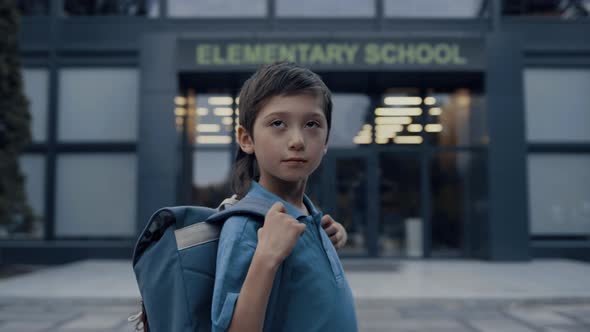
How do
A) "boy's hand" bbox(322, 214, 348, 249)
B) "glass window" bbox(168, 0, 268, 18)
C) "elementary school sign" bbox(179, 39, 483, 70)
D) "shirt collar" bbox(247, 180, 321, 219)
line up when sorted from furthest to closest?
"glass window" bbox(168, 0, 268, 18), "elementary school sign" bbox(179, 39, 483, 70), "boy's hand" bbox(322, 214, 348, 249), "shirt collar" bbox(247, 180, 321, 219)

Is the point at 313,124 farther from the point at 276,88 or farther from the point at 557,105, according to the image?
the point at 557,105

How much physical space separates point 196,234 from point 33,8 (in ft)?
48.3

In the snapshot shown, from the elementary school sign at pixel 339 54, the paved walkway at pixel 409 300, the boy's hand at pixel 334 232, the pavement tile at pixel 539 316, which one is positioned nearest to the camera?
the boy's hand at pixel 334 232

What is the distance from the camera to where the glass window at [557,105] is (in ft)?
43.4

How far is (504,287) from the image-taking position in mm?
8414

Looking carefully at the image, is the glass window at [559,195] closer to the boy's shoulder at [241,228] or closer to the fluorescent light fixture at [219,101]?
the fluorescent light fixture at [219,101]

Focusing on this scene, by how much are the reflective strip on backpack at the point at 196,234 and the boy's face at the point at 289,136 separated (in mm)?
216

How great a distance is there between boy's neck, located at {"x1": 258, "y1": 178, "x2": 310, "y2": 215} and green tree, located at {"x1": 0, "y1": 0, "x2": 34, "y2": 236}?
10810 mm

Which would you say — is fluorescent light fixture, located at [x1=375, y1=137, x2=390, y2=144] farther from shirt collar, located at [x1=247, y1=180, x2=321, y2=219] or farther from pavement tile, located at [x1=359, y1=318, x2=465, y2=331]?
shirt collar, located at [x1=247, y1=180, x2=321, y2=219]

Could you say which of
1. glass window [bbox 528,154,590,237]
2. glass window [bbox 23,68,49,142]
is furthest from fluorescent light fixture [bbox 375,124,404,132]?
glass window [bbox 23,68,49,142]

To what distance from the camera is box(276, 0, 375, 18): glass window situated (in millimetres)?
13531

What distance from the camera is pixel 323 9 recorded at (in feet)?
44.4

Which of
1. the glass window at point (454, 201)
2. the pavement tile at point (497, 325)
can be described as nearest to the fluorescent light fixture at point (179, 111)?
the glass window at point (454, 201)

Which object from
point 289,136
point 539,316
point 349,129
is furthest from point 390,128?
point 289,136
